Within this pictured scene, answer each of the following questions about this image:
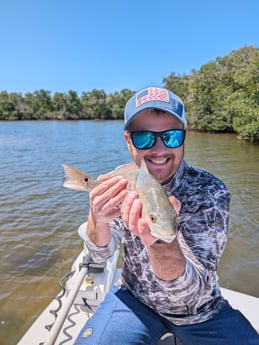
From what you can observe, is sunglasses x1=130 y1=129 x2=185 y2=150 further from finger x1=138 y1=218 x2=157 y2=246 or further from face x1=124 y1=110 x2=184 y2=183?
finger x1=138 y1=218 x2=157 y2=246

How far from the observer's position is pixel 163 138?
7.02ft

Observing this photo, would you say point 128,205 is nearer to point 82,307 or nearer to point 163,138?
point 163,138

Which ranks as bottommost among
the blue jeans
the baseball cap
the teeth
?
the blue jeans

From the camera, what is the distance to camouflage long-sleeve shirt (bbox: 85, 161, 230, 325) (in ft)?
5.85

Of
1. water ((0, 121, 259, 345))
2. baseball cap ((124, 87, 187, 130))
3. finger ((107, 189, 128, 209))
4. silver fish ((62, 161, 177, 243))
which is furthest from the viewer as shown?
water ((0, 121, 259, 345))

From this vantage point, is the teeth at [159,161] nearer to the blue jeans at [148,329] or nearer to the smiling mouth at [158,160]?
the smiling mouth at [158,160]

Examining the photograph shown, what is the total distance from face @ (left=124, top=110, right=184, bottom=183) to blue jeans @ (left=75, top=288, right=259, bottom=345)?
1071mm

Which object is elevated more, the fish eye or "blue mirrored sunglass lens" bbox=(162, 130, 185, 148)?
"blue mirrored sunglass lens" bbox=(162, 130, 185, 148)

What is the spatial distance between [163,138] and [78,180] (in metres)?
0.72

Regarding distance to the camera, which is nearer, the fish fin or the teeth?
the fish fin

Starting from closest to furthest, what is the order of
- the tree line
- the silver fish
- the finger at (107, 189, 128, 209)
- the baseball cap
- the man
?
the silver fish, the finger at (107, 189, 128, 209), the man, the baseball cap, the tree line

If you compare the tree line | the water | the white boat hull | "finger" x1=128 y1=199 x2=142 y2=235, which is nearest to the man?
"finger" x1=128 y1=199 x2=142 y2=235

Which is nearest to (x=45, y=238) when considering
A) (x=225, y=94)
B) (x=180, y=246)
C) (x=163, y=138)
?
(x=163, y=138)

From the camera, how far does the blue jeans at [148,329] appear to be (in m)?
1.99
